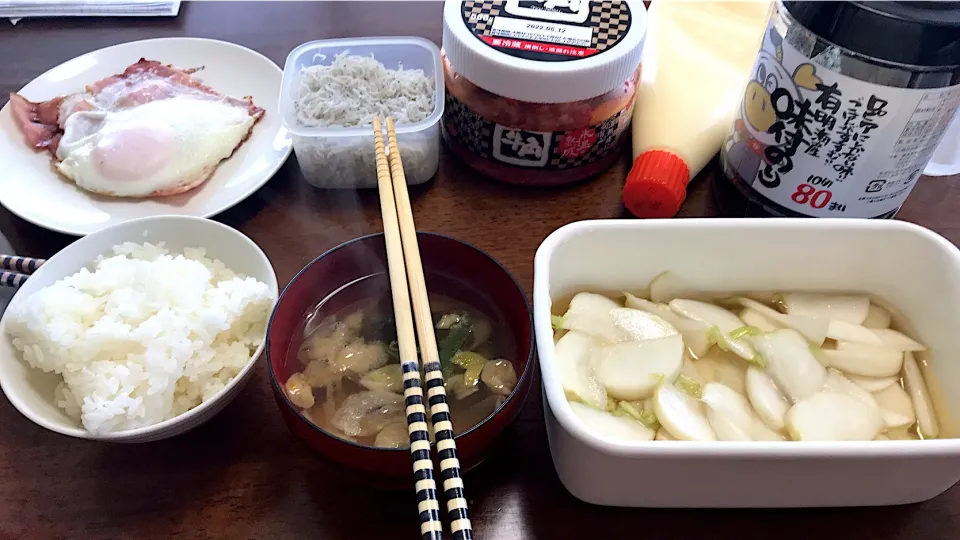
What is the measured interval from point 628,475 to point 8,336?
0.59 m

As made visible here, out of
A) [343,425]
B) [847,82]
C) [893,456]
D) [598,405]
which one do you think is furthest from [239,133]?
[893,456]

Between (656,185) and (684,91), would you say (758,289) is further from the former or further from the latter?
(684,91)

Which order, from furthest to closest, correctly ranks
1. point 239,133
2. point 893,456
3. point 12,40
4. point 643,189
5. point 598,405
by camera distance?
1. point 12,40
2. point 239,133
3. point 643,189
4. point 598,405
5. point 893,456

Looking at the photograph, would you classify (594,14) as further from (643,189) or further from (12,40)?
(12,40)

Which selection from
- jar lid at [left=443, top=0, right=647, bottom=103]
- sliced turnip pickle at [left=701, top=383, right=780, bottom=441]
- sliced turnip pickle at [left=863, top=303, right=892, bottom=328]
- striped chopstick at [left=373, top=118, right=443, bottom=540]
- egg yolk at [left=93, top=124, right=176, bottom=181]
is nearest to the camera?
striped chopstick at [left=373, top=118, right=443, bottom=540]

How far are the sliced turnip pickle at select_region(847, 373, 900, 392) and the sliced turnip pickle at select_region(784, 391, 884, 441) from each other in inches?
1.6

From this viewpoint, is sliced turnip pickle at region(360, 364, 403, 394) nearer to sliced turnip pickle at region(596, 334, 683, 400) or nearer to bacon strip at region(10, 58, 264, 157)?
sliced turnip pickle at region(596, 334, 683, 400)

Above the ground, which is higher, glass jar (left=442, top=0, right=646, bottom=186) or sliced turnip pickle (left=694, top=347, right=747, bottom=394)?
glass jar (left=442, top=0, right=646, bottom=186)

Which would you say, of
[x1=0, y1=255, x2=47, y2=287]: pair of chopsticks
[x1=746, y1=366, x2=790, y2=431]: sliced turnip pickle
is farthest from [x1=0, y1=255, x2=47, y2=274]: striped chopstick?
[x1=746, y1=366, x2=790, y2=431]: sliced turnip pickle

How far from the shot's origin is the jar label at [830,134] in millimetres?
651

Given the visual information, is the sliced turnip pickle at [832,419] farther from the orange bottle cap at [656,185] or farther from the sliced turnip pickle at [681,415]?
the orange bottle cap at [656,185]

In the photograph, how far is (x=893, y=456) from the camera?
1.66 feet

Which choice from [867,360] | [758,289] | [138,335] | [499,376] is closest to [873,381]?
[867,360]

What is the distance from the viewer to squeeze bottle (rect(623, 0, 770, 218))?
83 centimetres
